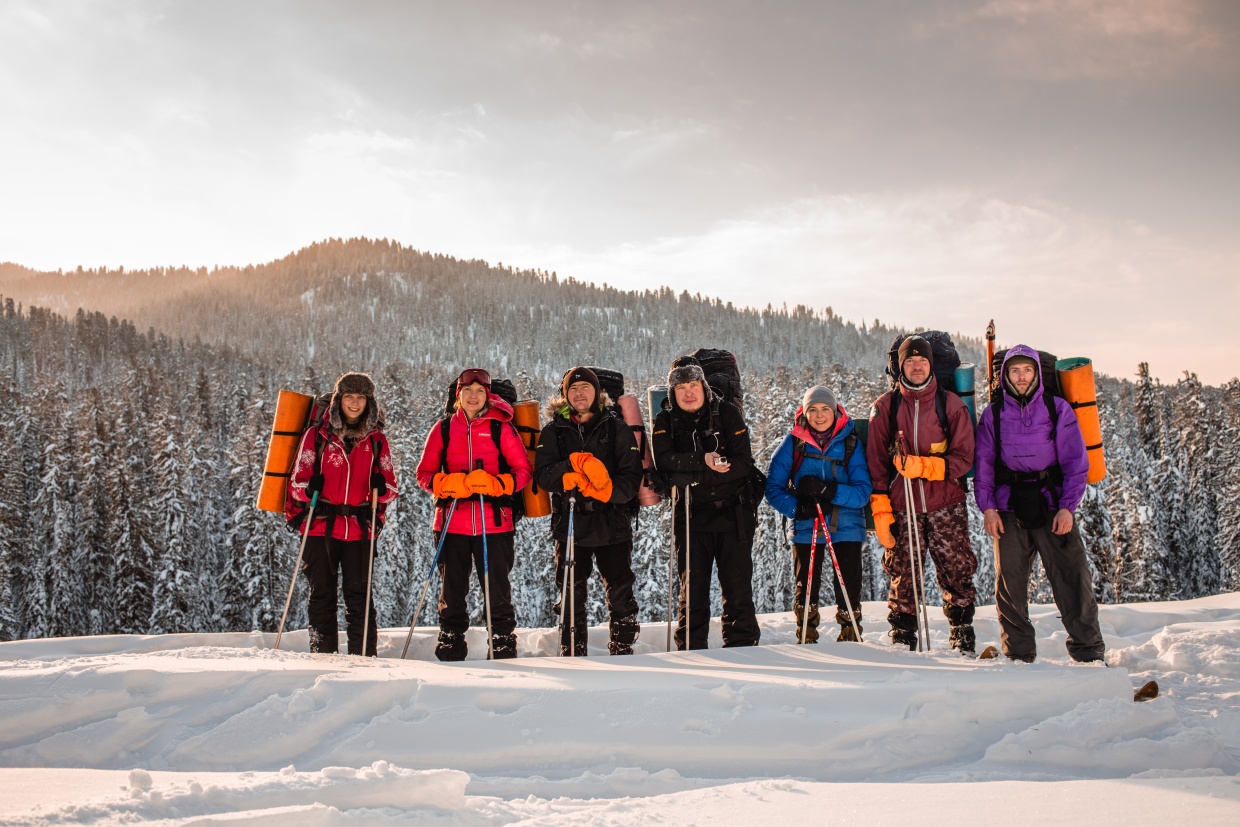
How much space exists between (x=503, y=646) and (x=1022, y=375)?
4.60m

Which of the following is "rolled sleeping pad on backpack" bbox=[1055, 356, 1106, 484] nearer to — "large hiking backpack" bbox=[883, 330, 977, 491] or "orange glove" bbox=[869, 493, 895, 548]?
"large hiking backpack" bbox=[883, 330, 977, 491]

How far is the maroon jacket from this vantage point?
5.71 m

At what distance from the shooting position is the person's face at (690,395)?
6.07 m

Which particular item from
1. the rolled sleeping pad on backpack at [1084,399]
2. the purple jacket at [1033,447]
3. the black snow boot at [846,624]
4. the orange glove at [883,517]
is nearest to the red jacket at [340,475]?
the black snow boot at [846,624]

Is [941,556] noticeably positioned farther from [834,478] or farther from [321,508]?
[321,508]

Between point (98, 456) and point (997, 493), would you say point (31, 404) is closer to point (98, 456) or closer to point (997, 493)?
point (98, 456)

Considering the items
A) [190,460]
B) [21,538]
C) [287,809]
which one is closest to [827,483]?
[287,809]

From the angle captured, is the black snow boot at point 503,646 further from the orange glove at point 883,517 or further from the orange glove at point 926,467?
the orange glove at point 926,467

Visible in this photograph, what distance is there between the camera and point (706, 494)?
6.03 metres

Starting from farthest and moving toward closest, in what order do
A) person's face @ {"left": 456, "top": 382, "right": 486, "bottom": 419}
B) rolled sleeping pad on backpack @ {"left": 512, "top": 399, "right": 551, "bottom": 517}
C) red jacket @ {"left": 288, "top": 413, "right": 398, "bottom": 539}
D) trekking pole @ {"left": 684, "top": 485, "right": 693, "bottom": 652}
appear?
rolled sleeping pad on backpack @ {"left": 512, "top": 399, "right": 551, "bottom": 517}
red jacket @ {"left": 288, "top": 413, "right": 398, "bottom": 539}
person's face @ {"left": 456, "top": 382, "right": 486, "bottom": 419}
trekking pole @ {"left": 684, "top": 485, "right": 693, "bottom": 652}

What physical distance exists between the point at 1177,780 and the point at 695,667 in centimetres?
246

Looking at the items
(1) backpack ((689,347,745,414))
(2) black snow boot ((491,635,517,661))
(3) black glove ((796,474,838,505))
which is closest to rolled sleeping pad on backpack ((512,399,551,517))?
(2) black snow boot ((491,635,517,661))

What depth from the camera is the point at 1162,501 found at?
113 feet

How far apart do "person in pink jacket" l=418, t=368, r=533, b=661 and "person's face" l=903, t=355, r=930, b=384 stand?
330cm
